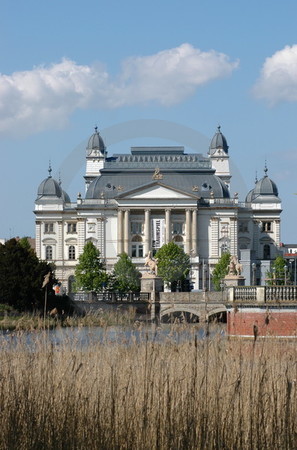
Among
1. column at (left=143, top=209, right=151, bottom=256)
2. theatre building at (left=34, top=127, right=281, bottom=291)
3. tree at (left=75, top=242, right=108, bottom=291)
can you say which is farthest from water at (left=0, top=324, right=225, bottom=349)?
column at (left=143, top=209, right=151, bottom=256)

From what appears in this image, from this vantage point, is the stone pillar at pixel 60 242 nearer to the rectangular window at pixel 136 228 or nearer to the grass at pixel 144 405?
the rectangular window at pixel 136 228

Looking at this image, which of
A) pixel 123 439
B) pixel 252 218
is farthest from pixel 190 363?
pixel 252 218

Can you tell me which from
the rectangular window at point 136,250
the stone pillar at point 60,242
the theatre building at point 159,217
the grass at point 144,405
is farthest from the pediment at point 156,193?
the grass at point 144,405

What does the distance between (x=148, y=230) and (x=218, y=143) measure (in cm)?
2532

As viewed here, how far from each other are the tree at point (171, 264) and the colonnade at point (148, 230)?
15.4 metres

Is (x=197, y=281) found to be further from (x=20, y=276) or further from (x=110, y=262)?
(x=20, y=276)

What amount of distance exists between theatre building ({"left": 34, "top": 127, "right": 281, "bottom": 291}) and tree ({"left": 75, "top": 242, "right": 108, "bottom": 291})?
16.2 m

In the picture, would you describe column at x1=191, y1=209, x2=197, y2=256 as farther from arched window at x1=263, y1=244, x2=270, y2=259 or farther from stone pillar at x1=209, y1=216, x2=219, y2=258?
arched window at x1=263, y1=244, x2=270, y2=259

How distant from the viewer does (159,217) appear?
151 metres

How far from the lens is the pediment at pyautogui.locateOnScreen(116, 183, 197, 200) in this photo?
5910 inches

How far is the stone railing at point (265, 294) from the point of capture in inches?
1654

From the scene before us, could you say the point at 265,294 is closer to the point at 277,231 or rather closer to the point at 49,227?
the point at 49,227

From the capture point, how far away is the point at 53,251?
6019 inches

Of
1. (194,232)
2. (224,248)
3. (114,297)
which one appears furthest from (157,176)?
(114,297)
